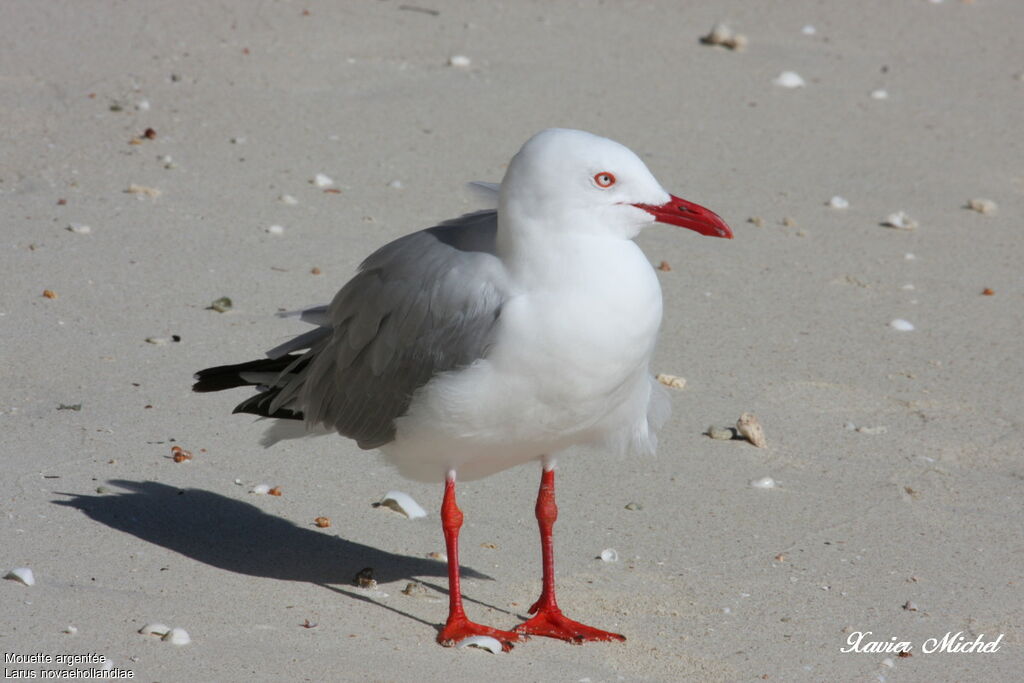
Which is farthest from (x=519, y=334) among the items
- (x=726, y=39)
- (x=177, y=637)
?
(x=726, y=39)

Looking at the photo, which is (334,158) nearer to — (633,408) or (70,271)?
(70,271)

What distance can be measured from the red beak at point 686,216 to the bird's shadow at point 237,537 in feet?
5.30

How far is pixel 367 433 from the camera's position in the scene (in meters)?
4.80

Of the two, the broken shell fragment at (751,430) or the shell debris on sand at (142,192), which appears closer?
the broken shell fragment at (751,430)

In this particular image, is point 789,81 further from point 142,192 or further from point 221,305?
point 221,305

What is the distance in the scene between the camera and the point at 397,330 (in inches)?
181

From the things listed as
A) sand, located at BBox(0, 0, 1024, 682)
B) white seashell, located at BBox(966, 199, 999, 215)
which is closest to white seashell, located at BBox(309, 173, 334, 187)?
sand, located at BBox(0, 0, 1024, 682)

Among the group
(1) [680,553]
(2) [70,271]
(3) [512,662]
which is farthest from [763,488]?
(2) [70,271]

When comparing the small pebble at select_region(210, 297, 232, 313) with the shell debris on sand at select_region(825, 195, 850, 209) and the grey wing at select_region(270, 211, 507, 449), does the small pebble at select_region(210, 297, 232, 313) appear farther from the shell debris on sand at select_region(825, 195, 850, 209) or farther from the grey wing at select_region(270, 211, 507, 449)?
the shell debris on sand at select_region(825, 195, 850, 209)

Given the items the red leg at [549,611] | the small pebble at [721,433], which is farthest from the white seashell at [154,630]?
the small pebble at [721,433]

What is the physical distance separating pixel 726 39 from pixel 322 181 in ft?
13.4

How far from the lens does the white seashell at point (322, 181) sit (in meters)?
8.28
